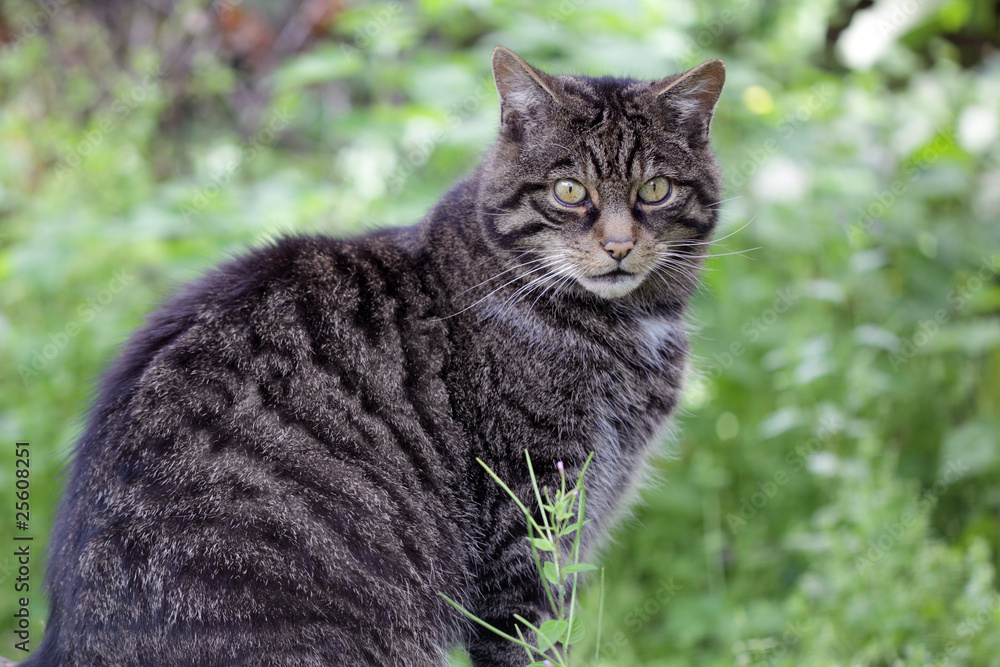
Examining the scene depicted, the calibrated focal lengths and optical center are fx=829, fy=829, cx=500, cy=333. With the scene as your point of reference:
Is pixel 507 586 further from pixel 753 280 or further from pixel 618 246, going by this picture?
pixel 753 280

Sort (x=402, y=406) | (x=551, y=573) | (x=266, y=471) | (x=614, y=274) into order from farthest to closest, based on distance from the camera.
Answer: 1. (x=614, y=274)
2. (x=402, y=406)
3. (x=266, y=471)
4. (x=551, y=573)

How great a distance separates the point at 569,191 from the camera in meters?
2.48

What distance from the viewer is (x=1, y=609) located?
363cm

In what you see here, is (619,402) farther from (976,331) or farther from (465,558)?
(976,331)

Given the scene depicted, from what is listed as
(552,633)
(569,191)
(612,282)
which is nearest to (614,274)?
(612,282)

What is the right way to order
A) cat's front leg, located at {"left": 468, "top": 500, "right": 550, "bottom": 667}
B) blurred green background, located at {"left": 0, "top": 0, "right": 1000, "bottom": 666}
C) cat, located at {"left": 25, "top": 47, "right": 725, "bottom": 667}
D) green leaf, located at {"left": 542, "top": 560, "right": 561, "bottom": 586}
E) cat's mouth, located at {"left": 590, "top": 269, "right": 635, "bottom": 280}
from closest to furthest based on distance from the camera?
green leaf, located at {"left": 542, "top": 560, "right": 561, "bottom": 586}, cat, located at {"left": 25, "top": 47, "right": 725, "bottom": 667}, cat's front leg, located at {"left": 468, "top": 500, "right": 550, "bottom": 667}, cat's mouth, located at {"left": 590, "top": 269, "right": 635, "bottom": 280}, blurred green background, located at {"left": 0, "top": 0, "right": 1000, "bottom": 666}

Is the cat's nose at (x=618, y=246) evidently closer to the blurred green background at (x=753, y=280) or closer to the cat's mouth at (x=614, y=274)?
the cat's mouth at (x=614, y=274)

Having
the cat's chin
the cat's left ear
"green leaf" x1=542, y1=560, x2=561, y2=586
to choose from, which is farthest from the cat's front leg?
the cat's left ear

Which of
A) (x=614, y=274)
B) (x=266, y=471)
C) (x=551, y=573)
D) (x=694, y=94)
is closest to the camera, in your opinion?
(x=551, y=573)

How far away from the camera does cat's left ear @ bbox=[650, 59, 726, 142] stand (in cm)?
252

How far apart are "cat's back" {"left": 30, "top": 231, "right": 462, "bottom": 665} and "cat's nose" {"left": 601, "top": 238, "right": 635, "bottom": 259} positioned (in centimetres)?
54

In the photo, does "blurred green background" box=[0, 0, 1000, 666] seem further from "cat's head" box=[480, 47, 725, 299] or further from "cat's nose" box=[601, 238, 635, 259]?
"cat's nose" box=[601, 238, 635, 259]

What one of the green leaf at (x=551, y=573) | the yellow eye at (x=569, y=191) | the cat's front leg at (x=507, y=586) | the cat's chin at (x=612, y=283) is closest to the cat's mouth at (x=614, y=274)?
the cat's chin at (x=612, y=283)

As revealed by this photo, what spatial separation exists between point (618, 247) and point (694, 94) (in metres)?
0.60
